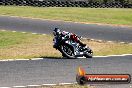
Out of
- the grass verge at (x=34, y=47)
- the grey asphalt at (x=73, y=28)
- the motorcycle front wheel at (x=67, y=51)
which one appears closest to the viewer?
the motorcycle front wheel at (x=67, y=51)

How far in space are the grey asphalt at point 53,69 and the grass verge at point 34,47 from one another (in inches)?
77.4

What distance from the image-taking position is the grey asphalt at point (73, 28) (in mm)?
28125

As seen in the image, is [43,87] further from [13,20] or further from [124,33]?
[13,20]

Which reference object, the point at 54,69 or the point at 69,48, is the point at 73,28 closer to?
the point at 69,48

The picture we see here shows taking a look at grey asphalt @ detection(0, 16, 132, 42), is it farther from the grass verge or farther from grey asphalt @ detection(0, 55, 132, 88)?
grey asphalt @ detection(0, 55, 132, 88)

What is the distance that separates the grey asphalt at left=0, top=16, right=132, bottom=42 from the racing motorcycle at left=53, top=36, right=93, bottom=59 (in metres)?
8.50

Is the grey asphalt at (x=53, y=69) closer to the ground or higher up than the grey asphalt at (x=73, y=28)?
higher up

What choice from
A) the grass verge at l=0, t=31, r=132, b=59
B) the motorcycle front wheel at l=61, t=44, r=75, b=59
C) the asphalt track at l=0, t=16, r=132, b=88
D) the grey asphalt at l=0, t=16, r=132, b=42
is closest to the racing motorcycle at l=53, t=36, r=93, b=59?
the motorcycle front wheel at l=61, t=44, r=75, b=59

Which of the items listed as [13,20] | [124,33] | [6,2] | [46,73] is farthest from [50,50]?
[6,2]

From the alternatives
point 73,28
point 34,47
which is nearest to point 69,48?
point 34,47

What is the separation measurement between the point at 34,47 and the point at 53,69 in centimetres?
681

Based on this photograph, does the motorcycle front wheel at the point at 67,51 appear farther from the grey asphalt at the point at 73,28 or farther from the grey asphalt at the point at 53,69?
the grey asphalt at the point at 73,28

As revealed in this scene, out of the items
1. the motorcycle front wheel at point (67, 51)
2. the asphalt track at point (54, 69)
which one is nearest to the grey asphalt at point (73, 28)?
the motorcycle front wheel at point (67, 51)

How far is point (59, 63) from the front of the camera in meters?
17.0
